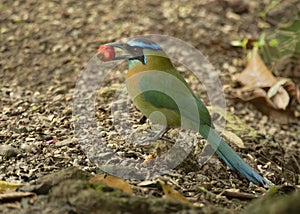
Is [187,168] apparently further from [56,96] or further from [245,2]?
[245,2]

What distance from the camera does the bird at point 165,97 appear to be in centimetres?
433

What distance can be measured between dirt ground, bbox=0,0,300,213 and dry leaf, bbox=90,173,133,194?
12 centimetres

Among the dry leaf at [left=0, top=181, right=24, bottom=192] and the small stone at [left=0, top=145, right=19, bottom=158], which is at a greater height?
the dry leaf at [left=0, top=181, right=24, bottom=192]

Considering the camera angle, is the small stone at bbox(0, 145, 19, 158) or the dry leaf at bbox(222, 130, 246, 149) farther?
the dry leaf at bbox(222, 130, 246, 149)

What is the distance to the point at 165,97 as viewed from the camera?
15.0 feet

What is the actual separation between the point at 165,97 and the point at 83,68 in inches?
62.0

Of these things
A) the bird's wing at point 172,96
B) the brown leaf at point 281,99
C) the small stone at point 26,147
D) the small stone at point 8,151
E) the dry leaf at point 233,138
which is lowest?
the brown leaf at point 281,99

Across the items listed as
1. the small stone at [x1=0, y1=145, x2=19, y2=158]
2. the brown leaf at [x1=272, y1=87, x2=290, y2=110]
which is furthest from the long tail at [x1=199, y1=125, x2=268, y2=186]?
the brown leaf at [x1=272, y1=87, x2=290, y2=110]

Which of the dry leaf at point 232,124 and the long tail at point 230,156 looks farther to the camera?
the dry leaf at point 232,124

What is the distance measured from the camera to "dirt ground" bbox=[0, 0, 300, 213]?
4020mm

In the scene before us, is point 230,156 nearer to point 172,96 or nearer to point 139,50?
point 172,96

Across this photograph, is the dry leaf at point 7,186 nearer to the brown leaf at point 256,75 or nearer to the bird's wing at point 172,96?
the bird's wing at point 172,96

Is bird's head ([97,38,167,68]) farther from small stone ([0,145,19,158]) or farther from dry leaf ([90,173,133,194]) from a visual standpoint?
dry leaf ([90,173,133,194])

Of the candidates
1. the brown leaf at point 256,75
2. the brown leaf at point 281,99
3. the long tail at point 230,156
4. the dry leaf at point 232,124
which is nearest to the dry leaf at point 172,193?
the long tail at point 230,156
